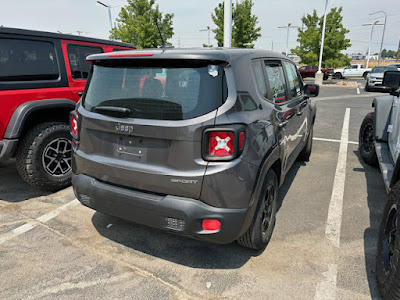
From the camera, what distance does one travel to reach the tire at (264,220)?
246 centimetres

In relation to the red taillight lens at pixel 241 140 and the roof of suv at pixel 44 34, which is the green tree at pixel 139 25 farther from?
the red taillight lens at pixel 241 140

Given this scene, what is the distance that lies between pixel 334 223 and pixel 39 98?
3.85 metres

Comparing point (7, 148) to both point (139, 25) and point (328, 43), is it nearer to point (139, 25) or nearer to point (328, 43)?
point (139, 25)

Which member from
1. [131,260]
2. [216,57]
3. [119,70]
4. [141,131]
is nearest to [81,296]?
[131,260]

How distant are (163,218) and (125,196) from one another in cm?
36

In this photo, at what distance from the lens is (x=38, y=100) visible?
3.67 metres

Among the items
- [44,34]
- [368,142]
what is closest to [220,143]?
[44,34]

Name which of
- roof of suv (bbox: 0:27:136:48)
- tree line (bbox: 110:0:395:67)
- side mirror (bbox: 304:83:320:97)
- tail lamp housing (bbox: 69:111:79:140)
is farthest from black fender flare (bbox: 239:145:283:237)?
tree line (bbox: 110:0:395:67)

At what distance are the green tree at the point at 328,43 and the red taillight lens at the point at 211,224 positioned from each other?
29.6m

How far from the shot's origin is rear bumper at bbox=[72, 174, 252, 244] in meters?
2.09

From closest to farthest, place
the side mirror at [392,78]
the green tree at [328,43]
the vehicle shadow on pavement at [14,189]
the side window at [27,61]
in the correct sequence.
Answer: the side window at [27,61] < the side mirror at [392,78] < the vehicle shadow on pavement at [14,189] < the green tree at [328,43]

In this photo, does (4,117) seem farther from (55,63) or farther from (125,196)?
(125,196)

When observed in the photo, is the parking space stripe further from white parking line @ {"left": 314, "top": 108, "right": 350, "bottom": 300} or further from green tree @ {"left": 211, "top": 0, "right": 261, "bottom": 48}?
green tree @ {"left": 211, "top": 0, "right": 261, "bottom": 48}

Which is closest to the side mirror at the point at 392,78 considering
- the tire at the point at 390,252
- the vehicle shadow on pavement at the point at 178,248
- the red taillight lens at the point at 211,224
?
the tire at the point at 390,252
